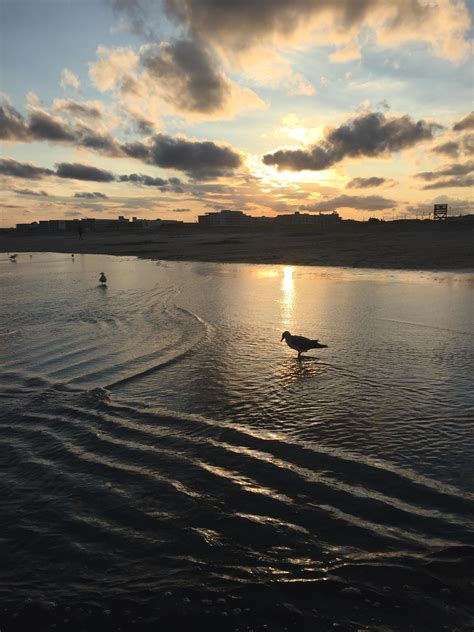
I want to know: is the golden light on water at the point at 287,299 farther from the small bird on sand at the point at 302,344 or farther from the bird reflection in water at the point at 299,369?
A: the bird reflection in water at the point at 299,369

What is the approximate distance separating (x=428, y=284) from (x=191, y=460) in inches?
771

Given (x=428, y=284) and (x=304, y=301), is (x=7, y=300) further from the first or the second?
(x=428, y=284)

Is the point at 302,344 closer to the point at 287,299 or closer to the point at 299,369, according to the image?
the point at 299,369

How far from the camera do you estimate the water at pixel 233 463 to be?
395 centimetres

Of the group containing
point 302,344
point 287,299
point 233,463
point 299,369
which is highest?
point 287,299

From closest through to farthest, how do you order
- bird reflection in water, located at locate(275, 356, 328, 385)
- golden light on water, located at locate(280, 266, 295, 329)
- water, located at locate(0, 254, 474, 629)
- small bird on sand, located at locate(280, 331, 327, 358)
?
water, located at locate(0, 254, 474, 629) → bird reflection in water, located at locate(275, 356, 328, 385) → small bird on sand, located at locate(280, 331, 327, 358) → golden light on water, located at locate(280, 266, 295, 329)

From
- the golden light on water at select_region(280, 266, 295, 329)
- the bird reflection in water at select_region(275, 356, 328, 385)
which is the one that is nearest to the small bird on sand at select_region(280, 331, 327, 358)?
the bird reflection in water at select_region(275, 356, 328, 385)

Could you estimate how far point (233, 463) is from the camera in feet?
18.7

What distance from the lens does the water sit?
395cm

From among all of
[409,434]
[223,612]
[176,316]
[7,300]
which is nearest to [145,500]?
[223,612]

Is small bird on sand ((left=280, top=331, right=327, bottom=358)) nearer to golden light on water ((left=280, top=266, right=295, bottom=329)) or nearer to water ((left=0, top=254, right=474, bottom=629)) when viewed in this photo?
water ((left=0, top=254, right=474, bottom=629))

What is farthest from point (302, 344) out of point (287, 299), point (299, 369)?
point (287, 299)

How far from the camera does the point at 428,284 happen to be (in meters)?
22.4

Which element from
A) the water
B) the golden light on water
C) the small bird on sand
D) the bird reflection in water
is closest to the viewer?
the water
